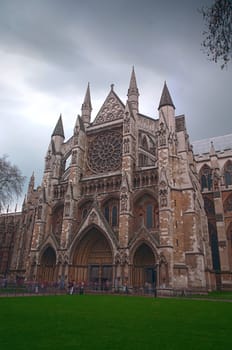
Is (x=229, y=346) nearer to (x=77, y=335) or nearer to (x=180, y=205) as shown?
(x=77, y=335)

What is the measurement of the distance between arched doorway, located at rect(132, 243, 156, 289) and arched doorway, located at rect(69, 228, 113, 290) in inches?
126

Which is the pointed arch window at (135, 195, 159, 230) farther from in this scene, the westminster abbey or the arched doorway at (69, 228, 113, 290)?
the arched doorway at (69, 228, 113, 290)

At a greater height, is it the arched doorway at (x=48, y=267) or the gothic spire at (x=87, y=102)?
the gothic spire at (x=87, y=102)

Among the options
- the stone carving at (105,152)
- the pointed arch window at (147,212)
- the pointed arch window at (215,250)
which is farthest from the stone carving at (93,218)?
the pointed arch window at (215,250)

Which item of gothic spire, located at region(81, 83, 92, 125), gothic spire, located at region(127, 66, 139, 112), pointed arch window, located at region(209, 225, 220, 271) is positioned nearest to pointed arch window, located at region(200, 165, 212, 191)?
pointed arch window, located at region(209, 225, 220, 271)

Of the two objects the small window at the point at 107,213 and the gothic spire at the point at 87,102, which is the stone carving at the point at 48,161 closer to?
the gothic spire at the point at 87,102

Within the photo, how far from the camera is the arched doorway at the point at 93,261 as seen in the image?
1160 inches

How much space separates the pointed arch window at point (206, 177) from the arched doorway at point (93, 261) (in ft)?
65.8

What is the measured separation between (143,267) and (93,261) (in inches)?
227

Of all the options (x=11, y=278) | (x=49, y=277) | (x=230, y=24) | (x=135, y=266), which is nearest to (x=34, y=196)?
(x=11, y=278)

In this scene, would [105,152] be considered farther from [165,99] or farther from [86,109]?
[165,99]

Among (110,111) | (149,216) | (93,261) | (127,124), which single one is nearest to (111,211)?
(149,216)

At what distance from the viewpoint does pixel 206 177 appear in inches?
1732

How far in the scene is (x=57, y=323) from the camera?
841 cm
